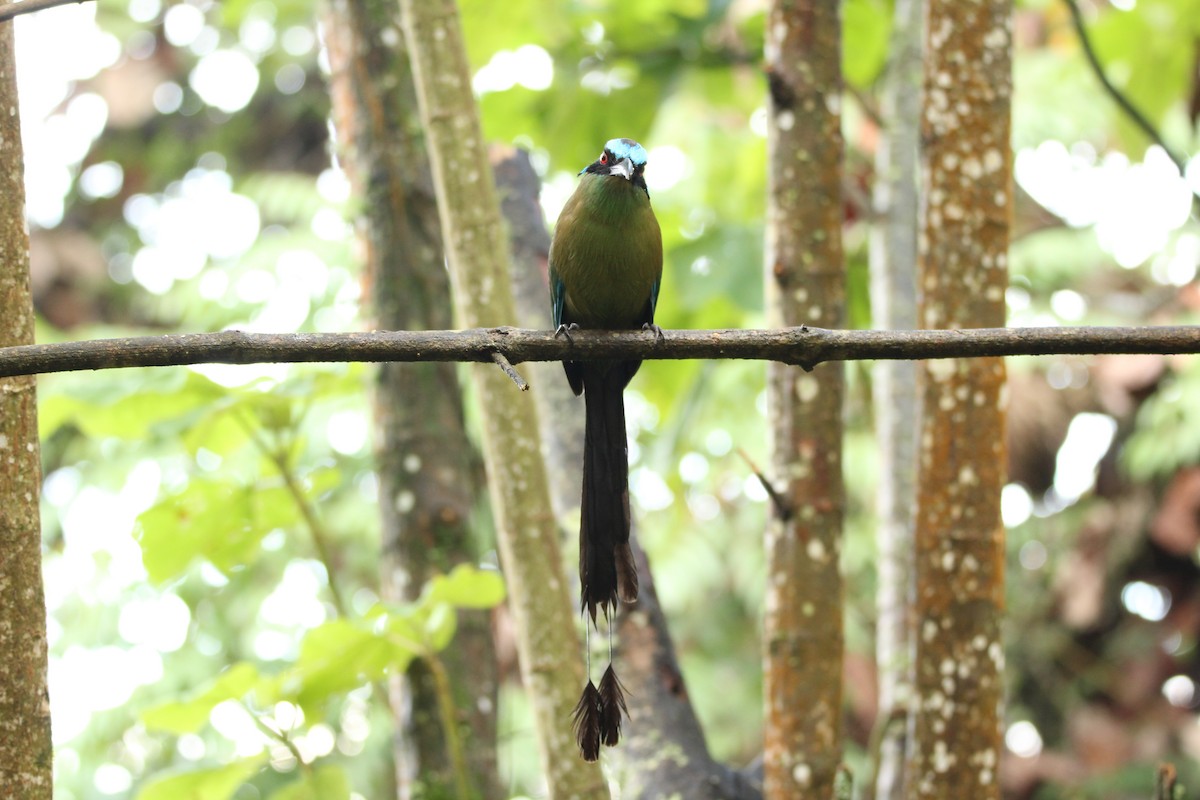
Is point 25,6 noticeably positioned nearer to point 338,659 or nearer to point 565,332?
point 565,332

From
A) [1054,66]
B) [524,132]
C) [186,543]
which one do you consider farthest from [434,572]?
[1054,66]

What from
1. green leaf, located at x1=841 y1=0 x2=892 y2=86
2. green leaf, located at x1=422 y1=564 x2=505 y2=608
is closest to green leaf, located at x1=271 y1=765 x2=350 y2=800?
green leaf, located at x1=422 y1=564 x2=505 y2=608

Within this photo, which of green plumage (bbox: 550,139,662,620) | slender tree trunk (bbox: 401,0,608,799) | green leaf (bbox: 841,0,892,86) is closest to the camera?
slender tree trunk (bbox: 401,0,608,799)

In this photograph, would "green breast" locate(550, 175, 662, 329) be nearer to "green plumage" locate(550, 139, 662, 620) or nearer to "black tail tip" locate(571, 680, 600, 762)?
"green plumage" locate(550, 139, 662, 620)

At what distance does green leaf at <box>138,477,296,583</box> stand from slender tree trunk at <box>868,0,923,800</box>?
173cm

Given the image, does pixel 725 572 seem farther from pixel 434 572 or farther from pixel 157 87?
pixel 157 87

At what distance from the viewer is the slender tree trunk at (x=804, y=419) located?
266 cm

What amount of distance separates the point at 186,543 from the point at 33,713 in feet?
4.36

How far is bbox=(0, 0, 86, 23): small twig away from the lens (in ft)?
5.78

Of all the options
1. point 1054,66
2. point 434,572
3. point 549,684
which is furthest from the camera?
point 1054,66

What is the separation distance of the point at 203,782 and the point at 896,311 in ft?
7.51

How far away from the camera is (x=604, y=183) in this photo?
2900mm

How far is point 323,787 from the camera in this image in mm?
2732

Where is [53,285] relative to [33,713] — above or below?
above
